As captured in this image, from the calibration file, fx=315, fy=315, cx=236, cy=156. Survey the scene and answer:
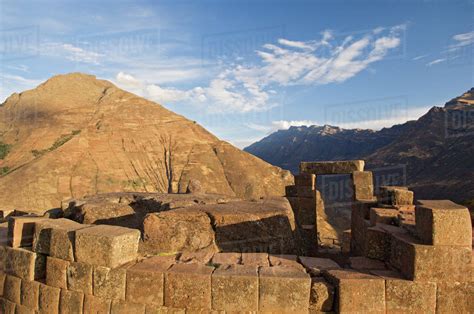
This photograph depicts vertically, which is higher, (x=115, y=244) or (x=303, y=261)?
(x=115, y=244)

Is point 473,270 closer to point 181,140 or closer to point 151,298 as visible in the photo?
point 151,298

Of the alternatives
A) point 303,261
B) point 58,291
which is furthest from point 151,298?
point 303,261

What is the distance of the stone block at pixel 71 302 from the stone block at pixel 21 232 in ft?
4.97

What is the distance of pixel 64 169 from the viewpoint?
48.3 metres

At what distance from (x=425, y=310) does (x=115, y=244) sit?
4341 mm

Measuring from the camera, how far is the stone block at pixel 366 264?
4.68 meters

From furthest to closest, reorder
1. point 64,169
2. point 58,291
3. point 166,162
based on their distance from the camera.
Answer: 1. point 166,162
2. point 64,169
3. point 58,291

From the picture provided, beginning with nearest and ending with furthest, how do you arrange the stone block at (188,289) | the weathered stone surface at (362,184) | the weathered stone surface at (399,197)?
1. the stone block at (188,289)
2. the weathered stone surface at (399,197)
3. the weathered stone surface at (362,184)

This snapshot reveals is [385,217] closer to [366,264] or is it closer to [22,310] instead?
[366,264]

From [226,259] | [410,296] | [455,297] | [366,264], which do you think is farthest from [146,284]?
[455,297]

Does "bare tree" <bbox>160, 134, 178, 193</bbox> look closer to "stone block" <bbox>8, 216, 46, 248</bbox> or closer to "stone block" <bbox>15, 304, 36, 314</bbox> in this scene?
"stone block" <bbox>8, 216, 46, 248</bbox>

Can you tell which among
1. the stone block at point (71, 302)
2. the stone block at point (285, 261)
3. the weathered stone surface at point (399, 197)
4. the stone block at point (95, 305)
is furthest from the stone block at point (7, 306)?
the weathered stone surface at point (399, 197)

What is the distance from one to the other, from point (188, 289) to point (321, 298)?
1.81m

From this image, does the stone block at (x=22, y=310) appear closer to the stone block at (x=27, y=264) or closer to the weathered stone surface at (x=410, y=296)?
the stone block at (x=27, y=264)
